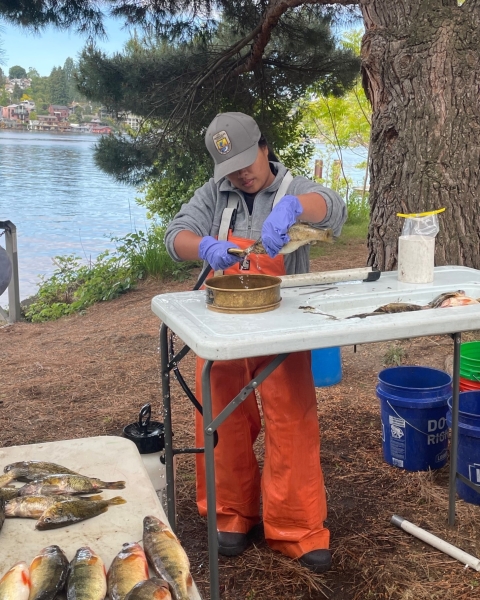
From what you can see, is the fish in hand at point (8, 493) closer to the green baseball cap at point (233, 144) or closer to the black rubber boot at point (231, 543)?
the black rubber boot at point (231, 543)

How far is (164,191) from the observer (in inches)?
375

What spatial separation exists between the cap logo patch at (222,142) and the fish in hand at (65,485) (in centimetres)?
133

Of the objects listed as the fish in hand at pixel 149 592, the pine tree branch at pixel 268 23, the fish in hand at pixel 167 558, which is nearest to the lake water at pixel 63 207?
the pine tree branch at pixel 268 23

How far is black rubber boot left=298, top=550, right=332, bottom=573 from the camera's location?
249 cm

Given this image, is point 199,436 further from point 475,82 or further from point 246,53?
point 246,53

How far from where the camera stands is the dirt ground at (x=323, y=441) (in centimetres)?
246

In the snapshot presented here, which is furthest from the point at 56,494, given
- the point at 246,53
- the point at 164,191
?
the point at 164,191

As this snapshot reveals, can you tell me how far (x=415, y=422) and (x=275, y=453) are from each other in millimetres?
995

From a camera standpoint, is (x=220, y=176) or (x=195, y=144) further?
(x=195, y=144)

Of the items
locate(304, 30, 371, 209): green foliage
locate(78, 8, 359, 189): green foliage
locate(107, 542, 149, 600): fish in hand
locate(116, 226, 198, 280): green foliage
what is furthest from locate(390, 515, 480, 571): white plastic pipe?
locate(304, 30, 371, 209): green foliage

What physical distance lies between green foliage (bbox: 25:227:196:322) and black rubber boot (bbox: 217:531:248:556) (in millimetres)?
5774

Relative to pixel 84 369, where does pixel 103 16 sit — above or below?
above

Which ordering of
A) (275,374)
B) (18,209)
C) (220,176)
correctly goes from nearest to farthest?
(275,374), (220,176), (18,209)

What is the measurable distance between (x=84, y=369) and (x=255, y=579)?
332cm
